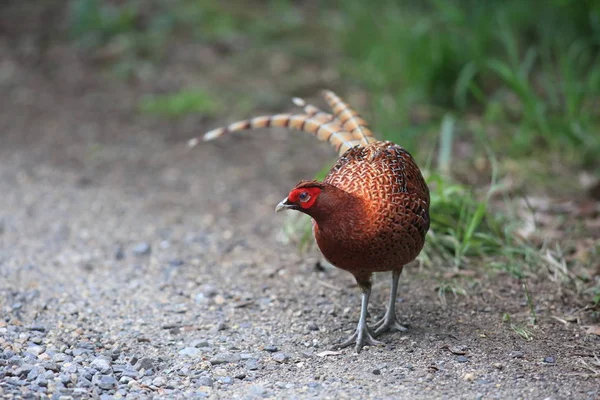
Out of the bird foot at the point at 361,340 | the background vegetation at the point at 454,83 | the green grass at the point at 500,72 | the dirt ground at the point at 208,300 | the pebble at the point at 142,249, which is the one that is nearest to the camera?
the dirt ground at the point at 208,300

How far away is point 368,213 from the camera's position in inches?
141

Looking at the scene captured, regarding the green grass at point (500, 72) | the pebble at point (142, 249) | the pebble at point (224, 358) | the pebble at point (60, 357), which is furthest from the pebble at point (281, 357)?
the green grass at point (500, 72)

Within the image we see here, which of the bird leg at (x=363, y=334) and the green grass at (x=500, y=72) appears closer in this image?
the bird leg at (x=363, y=334)

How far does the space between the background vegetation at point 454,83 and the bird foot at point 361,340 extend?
0.74 meters

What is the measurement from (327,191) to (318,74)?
197 inches

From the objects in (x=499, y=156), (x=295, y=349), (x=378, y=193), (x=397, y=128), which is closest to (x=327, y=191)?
→ (x=378, y=193)

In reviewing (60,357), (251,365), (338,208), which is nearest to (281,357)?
(251,365)

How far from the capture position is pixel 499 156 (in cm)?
645

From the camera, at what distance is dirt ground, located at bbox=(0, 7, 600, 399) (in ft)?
11.4

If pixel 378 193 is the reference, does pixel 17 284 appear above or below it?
below

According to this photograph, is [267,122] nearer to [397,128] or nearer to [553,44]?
[397,128]

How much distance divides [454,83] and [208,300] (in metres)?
3.84

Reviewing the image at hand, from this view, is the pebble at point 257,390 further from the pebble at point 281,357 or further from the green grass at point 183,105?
the green grass at point 183,105

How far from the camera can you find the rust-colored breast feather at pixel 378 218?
11.7 feet
